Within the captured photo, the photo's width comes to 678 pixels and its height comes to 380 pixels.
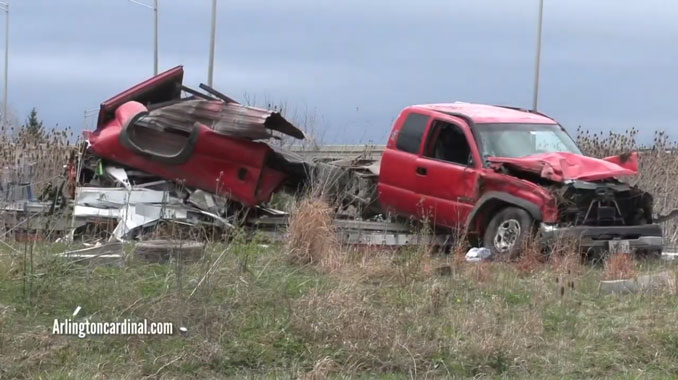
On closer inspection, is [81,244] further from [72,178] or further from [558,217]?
[558,217]

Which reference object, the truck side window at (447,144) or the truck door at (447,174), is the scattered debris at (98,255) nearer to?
the truck door at (447,174)

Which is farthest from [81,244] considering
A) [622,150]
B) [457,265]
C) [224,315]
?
[622,150]

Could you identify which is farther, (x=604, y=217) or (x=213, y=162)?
(x=213, y=162)

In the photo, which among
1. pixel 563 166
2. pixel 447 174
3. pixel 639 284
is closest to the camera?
pixel 639 284

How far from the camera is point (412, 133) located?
1374 cm

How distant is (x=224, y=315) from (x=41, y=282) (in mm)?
1708

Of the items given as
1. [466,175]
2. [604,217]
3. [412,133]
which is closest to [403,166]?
[412,133]

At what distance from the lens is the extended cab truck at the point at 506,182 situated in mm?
11836

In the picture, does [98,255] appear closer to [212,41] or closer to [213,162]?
[213,162]

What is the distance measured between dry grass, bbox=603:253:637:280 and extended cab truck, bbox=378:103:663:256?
509mm

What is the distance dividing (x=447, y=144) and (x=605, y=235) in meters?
2.58

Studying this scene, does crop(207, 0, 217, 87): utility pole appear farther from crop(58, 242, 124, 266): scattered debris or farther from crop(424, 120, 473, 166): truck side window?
crop(58, 242, 124, 266): scattered debris

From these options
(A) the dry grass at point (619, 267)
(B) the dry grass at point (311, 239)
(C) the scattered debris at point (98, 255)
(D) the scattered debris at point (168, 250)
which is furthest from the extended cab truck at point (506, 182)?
(C) the scattered debris at point (98, 255)

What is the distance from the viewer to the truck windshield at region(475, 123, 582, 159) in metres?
12.8
